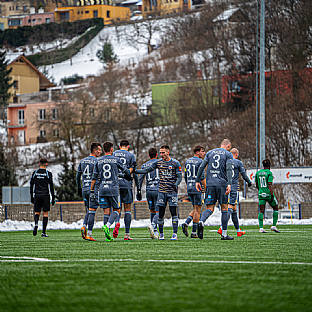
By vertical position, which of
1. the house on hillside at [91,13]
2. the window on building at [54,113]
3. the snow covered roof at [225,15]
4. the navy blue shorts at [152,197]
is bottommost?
the navy blue shorts at [152,197]

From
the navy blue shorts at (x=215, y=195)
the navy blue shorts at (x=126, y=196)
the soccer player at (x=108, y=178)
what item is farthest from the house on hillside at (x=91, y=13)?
the navy blue shorts at (x=215, y=195)

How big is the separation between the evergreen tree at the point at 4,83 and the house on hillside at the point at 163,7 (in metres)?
36.9

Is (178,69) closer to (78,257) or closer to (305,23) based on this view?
(305,23)

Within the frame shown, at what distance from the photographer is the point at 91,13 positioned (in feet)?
477

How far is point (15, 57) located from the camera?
96438mm

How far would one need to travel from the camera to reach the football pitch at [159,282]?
203 inches

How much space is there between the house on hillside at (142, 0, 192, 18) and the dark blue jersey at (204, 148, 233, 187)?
332 ft

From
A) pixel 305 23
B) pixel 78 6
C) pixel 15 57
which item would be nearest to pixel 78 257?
pixel 305 23

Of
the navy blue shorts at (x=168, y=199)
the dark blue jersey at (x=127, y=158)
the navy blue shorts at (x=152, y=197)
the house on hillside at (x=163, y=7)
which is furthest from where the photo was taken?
the house on hillside at (x=163, y=7)

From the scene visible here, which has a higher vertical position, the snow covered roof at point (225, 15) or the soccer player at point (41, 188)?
the snow covered roof at point (225, 15)

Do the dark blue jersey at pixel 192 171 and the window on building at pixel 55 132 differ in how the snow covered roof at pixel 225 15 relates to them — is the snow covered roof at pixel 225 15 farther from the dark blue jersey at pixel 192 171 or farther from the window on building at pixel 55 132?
the dark blue jersey at pixel 192 171

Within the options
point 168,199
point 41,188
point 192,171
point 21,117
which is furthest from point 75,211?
point 21,117

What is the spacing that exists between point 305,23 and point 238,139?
12.0m

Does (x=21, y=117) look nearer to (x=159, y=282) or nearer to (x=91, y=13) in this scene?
(x=91, y=13)
